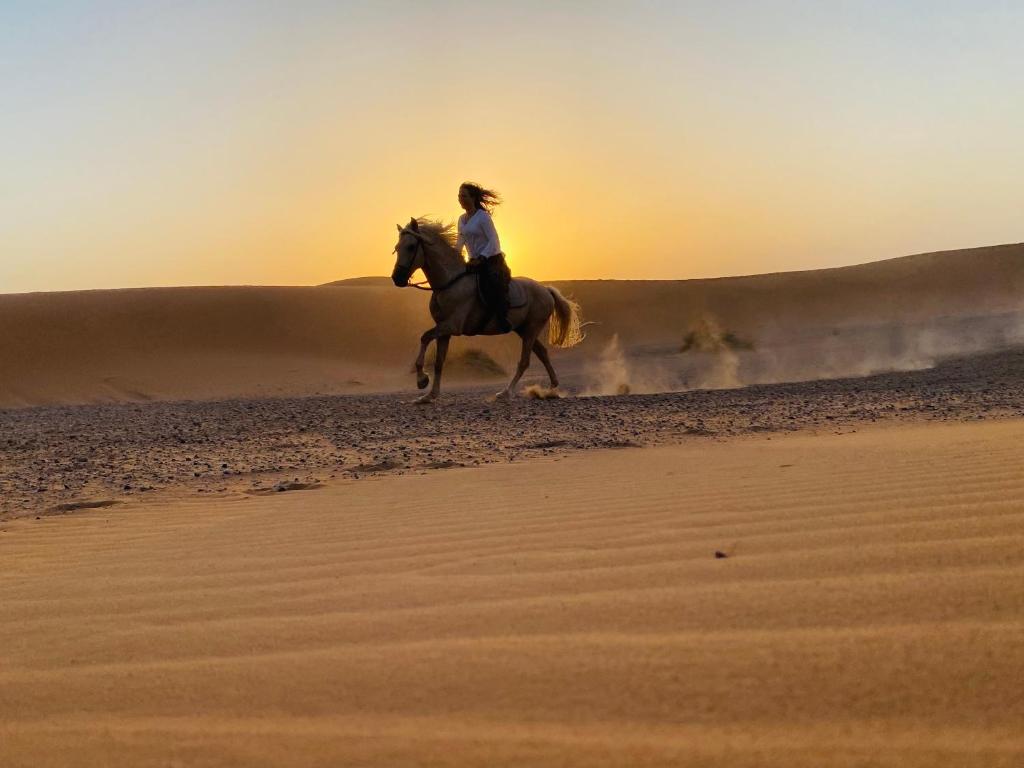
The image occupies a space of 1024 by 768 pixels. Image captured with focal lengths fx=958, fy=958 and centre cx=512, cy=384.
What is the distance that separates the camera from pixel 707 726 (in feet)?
5.90

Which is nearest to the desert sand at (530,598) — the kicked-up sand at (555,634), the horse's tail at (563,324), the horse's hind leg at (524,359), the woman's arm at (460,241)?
the kicked-up sand at (555,634)

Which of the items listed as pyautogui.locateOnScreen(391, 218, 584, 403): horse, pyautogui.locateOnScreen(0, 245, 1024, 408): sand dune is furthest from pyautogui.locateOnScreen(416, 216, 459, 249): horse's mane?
pyautogui.locateOnScreen(0, 245, 1024, 408): sand dune

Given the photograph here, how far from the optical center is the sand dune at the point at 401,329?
2439 cm

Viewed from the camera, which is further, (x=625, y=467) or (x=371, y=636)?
(x=625, y=467)

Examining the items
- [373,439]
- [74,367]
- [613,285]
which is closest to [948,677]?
[373,439]

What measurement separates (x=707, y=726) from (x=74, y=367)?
32240 mm

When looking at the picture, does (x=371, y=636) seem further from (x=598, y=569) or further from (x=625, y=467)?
(x=625, y=467)

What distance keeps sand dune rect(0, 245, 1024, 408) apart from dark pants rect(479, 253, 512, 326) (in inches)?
199

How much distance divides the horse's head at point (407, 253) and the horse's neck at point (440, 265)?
0.10m

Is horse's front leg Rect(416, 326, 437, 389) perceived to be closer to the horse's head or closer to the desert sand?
the horse's head

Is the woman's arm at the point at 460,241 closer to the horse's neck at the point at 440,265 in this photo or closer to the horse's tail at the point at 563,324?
the horse's neck at the point at 440,265

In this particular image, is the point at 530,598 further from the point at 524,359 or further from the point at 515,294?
the point at 524,359

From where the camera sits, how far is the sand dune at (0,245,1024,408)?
24.4 meters

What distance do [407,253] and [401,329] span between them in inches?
1300
